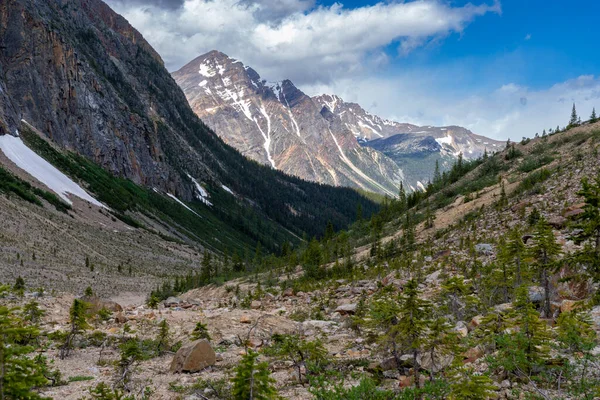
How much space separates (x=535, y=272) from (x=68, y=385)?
675 inches

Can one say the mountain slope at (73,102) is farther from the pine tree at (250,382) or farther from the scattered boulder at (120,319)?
the pine tree at (250,382)

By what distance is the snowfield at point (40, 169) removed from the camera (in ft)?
297

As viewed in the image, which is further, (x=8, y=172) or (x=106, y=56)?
(x=106, y=56)

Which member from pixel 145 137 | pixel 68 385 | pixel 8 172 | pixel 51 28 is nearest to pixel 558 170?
pixel 68 385

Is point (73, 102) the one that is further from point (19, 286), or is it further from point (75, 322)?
point (75, 322)

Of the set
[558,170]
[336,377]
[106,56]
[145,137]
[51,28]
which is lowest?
[336,377]

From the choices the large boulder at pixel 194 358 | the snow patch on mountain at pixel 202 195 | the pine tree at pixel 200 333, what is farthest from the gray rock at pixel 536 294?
the snow patch on mountain at pixel 202 195

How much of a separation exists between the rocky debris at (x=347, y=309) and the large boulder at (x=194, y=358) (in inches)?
371

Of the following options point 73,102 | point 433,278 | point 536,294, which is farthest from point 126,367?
point 73,102

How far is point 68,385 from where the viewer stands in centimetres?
1181

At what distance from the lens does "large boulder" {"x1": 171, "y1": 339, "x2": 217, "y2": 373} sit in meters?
13.1

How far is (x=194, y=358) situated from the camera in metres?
13.3

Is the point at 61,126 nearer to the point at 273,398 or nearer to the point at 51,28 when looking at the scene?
the point at 51,28

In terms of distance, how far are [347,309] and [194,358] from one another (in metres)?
10.5
